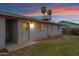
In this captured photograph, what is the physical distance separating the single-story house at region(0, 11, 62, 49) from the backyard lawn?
207 mm

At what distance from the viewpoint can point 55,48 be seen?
8.34 metres

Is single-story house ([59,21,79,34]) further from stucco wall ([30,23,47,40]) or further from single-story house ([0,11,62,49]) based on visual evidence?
stucco wall ([30,23,47,40])

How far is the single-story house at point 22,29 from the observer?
8.32 m

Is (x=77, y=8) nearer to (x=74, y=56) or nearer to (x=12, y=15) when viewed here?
(x=74, y=56)

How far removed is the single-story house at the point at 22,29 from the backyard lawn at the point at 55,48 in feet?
0.68

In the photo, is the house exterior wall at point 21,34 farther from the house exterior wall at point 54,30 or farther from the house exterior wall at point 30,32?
the house exterior wall at point 54,30

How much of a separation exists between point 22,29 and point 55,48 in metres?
1.17

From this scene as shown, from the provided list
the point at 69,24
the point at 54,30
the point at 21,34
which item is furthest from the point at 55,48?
the point at 21,34

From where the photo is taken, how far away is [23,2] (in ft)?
27.2

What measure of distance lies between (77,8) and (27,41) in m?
1.82

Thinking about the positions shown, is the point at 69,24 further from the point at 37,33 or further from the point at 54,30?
the point at 37,33

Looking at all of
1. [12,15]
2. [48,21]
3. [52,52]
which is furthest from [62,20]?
[12,15]

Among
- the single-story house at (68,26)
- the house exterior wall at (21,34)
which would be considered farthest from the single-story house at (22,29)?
the single-story house at (68,26)

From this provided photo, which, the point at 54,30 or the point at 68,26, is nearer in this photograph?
the point at 68,26
